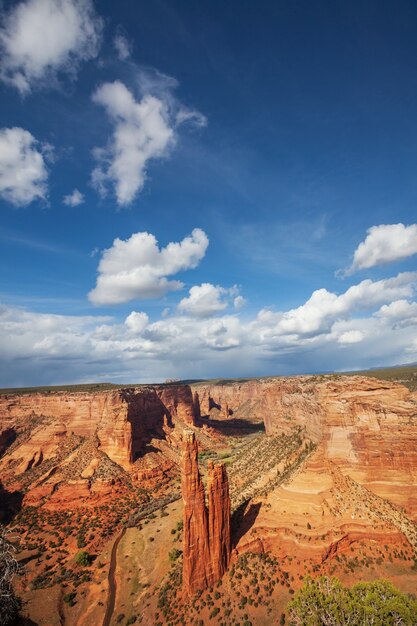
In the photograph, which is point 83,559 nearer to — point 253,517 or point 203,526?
point 203,526

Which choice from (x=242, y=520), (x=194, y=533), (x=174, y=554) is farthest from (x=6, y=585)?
(x=174, y=554)

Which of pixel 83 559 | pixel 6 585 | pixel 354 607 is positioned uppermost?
pixel 6 585

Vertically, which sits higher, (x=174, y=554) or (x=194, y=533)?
(x=194, y=533)

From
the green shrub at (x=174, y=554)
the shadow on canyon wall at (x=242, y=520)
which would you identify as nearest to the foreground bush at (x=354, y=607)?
the shadow on canyon wall at (x=242, y=520)

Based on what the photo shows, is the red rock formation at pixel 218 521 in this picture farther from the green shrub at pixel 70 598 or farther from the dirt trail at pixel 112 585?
the green shrub at pixel 70 598

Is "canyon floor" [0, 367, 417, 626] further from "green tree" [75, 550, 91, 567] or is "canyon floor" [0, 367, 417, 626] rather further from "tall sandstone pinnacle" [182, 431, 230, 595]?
"tall sandstone pinnacle" [182, 431, 230, 595]

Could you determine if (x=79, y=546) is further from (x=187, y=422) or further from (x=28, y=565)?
(x=187, y=422)
